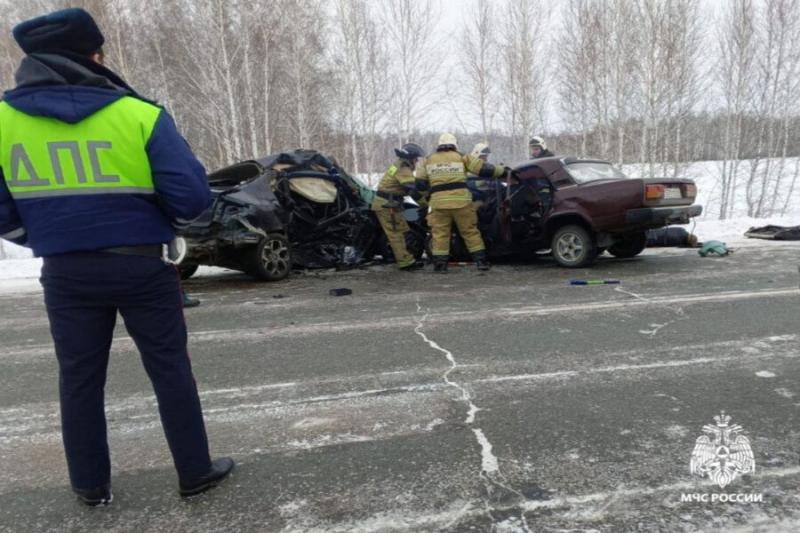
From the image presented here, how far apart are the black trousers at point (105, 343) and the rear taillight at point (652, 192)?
644cm

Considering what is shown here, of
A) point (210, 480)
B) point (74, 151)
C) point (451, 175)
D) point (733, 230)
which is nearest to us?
point (74, 151)

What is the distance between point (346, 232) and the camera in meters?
9.07

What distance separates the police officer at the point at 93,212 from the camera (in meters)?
2.01

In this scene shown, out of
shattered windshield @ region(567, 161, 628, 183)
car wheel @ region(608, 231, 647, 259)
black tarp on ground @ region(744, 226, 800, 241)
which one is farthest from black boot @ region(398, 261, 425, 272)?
black tarp on ground @ region(744, 226, 800, 241)

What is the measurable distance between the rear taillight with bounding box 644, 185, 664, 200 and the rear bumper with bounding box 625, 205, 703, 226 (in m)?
0.14

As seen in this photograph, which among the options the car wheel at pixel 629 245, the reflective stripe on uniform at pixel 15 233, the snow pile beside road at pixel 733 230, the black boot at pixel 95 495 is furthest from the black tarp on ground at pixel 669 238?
the reflective stripe on uniform at pixel 15 233

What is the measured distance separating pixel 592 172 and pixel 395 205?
2.92m

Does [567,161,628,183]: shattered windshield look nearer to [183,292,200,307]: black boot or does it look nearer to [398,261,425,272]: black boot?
[398,261,425,272]: black boot

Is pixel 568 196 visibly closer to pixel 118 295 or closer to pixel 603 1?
pixel 118 295

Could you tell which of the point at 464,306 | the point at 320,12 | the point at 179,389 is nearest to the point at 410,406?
the point at 179,389

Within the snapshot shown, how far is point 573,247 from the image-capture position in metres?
7.81

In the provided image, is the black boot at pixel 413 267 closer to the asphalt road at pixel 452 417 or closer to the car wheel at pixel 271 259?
the car wheel at pixel 271 259

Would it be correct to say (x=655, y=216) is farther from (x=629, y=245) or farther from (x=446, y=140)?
(x=446, y=140)

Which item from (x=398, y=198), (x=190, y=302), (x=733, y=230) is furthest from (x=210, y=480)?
(x=733, y=230)
